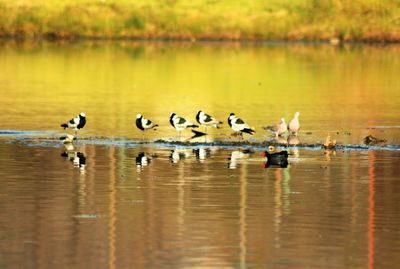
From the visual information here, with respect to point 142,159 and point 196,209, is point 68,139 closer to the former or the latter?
point 142,159

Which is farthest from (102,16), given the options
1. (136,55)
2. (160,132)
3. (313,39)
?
(160,132)

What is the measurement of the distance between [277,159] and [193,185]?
14.1 feet

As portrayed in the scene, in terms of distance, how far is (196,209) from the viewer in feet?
90.2

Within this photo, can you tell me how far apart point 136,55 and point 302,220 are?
85.4 metres

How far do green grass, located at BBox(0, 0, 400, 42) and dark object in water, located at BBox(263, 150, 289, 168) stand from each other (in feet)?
357

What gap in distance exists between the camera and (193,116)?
52.6m

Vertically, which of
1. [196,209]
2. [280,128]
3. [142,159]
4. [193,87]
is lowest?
[196,209]

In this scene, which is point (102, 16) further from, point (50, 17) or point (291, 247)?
point (291, 247)

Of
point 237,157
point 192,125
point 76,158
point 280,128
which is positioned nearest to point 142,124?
point 192,125

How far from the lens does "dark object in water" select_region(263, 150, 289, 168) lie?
34.8m

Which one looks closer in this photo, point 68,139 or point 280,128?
point 68,139

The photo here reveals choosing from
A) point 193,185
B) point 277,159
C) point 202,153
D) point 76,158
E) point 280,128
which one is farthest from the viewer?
point 280,128

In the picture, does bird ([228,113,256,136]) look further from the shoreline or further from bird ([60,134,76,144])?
bird ([60,134,76,144])

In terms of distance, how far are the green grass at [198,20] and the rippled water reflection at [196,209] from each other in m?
107
